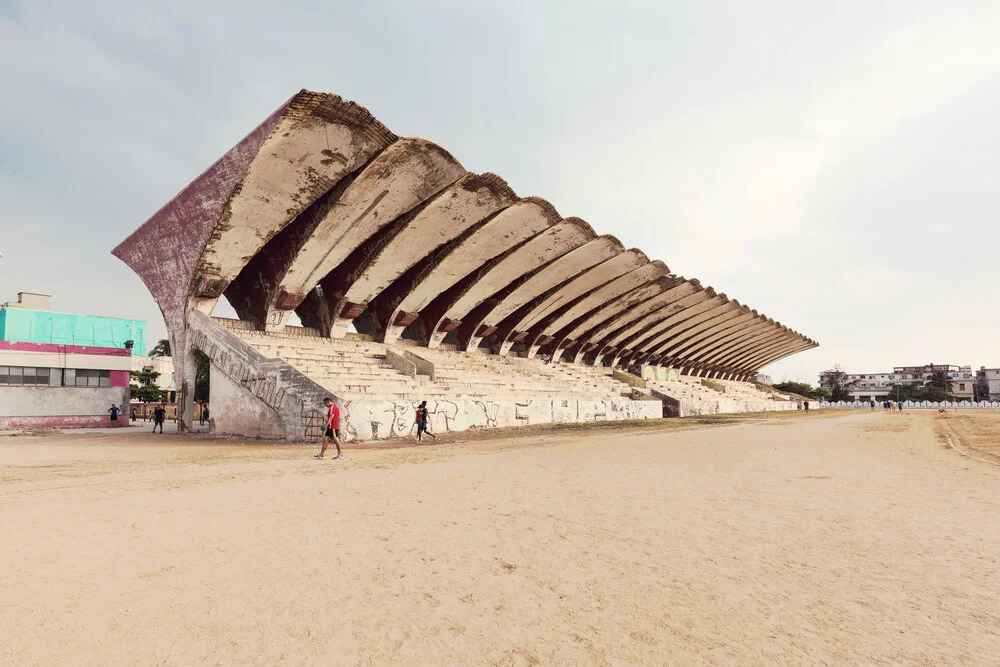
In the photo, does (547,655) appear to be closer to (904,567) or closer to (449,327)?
(904,567)

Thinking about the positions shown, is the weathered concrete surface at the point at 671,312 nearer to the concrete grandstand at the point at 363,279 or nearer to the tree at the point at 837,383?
the concrete grandstand at the point at 363,279

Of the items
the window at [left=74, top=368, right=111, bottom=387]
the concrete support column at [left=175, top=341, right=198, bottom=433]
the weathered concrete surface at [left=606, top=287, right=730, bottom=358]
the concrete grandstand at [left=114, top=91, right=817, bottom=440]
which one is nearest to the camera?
the concrete grandstand at [left=114, top=91, right=817, bottom=440]

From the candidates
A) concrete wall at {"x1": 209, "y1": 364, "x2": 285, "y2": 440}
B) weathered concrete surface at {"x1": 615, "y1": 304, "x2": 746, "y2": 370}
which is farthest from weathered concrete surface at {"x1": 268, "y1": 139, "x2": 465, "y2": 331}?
weathered concrete surface at {"x1": 615, "y1": 304, "x2": 746, "y2": 370}

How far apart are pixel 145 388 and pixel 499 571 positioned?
48.1 metres

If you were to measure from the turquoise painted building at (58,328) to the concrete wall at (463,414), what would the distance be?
23.7 meters

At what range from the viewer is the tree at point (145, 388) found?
4300 centimetres

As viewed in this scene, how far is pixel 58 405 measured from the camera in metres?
23.1

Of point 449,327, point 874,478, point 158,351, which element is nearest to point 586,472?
point 874,478

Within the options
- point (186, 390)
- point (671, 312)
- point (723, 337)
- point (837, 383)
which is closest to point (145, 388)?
point (186, 390)

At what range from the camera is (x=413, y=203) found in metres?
21.6

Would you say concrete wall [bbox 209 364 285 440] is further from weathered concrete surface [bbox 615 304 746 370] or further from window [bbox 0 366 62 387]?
weathered concrete surface [bbox 615 304 746 370]

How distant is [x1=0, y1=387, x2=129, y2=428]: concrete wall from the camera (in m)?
21.9

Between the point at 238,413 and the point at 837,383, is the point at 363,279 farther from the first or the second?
the point at 837,383

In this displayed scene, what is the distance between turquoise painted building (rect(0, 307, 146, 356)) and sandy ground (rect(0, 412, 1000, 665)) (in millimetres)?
31219
